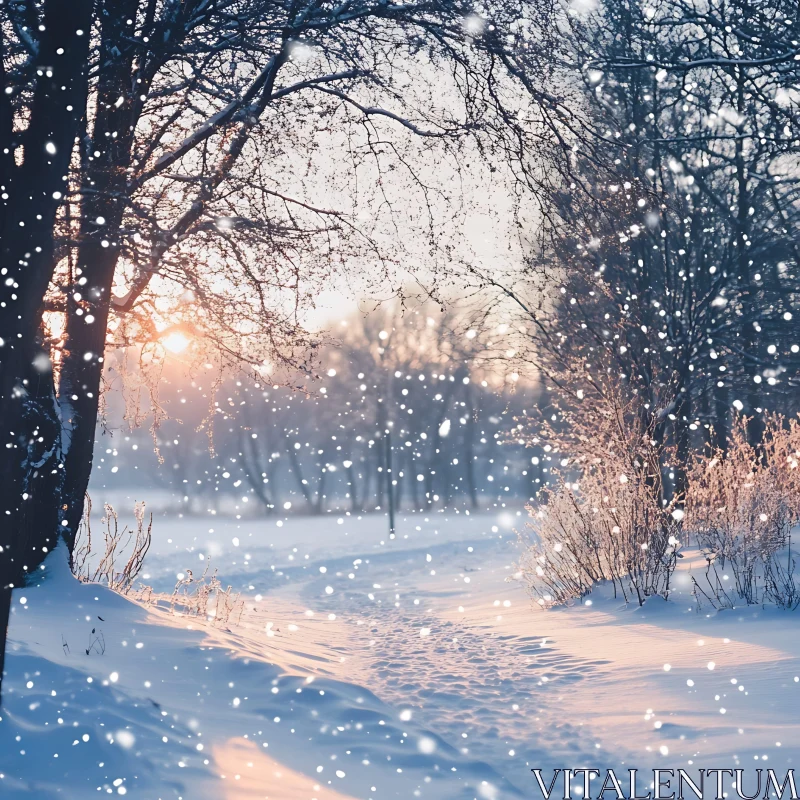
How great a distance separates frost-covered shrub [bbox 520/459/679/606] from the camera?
930 cm

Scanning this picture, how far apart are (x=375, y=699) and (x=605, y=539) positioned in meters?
5.04

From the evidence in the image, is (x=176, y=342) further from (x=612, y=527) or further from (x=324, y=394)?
→ (x=612, y=527)

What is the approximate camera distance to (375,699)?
5.77 m

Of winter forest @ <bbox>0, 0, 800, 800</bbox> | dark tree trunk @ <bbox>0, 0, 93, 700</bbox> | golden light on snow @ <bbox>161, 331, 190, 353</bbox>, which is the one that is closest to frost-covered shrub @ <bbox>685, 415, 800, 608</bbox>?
winter forest @ <bbox>0, 0, 800, 800</bbox>

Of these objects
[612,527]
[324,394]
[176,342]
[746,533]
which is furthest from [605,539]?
[176,342]

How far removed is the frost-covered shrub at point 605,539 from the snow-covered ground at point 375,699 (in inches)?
21.0

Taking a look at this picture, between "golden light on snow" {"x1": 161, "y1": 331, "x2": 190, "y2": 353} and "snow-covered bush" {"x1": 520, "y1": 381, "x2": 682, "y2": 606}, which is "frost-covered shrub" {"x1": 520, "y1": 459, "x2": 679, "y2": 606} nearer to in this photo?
"snow-covered bush" {"x1": 520, "y1": 381, "x2": 682, "y2": 606}

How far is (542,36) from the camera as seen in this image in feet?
23.3

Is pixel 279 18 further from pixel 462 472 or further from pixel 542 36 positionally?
pixel 462 472

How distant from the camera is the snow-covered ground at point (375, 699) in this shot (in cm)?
400

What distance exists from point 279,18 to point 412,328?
40578 mm

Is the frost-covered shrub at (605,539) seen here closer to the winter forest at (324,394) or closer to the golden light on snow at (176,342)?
the winter forest at (324,394)

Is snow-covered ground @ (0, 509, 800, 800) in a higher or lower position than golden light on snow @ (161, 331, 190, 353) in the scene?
lower

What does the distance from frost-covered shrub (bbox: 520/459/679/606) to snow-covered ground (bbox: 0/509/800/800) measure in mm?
534
